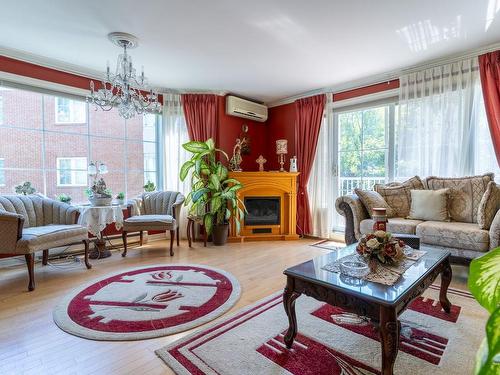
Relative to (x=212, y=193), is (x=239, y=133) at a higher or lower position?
higher

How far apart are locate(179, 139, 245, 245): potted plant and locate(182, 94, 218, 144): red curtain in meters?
0.42

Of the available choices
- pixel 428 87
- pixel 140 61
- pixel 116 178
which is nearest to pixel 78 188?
pixel 116 178

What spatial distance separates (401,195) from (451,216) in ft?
1.87

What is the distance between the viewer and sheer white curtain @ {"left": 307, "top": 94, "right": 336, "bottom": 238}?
4.59 m

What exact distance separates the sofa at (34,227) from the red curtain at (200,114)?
2.17 m

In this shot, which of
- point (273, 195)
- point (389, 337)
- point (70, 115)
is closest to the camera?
point (389, 337)

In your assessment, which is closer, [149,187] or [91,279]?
[91,279]

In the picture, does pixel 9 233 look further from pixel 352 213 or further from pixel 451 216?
pixel 451 216

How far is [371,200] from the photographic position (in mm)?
3400

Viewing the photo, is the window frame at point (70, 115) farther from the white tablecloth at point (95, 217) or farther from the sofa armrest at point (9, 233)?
the sofa armrest at point (9, 233)

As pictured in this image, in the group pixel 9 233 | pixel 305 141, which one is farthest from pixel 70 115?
pixel 305 141

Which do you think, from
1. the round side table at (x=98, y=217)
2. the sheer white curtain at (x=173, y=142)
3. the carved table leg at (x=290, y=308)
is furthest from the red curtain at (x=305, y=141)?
the carved table leg at (x=290, y=308)

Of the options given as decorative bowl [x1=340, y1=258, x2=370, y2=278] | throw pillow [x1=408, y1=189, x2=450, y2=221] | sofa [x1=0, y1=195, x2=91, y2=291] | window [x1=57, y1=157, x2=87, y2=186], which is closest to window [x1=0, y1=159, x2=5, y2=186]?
sofa [x1=0, y1=195, x2=91, y2=291]

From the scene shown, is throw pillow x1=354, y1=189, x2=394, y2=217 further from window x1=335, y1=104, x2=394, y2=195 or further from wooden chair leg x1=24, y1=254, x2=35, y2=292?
wooden chair leg x1=24, y1=254, x2=35, y2=292
